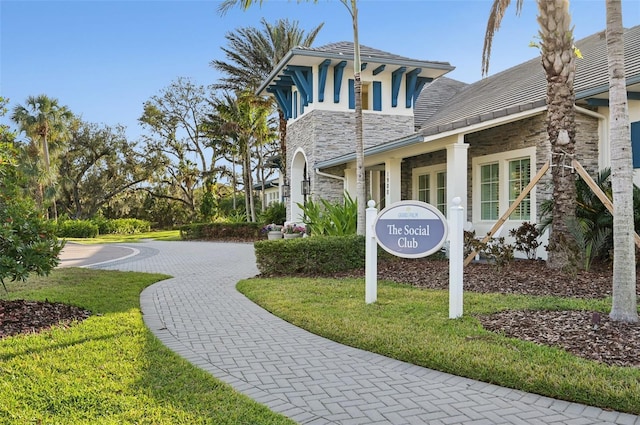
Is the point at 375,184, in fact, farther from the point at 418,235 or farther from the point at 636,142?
the point at 418,235

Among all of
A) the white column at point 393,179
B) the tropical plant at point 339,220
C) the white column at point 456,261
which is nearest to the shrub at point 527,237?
the tropical plant at point 339,220

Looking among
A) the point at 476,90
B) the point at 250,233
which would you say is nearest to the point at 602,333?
the point at 476,90

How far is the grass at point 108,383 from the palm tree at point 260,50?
19693 millimetres

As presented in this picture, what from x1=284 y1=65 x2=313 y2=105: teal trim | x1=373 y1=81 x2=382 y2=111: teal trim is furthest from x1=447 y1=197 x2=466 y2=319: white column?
x1=373 y1=81 x2=382 y2=111: teal trim

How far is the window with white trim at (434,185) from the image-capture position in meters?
15.4

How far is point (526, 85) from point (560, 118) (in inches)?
201

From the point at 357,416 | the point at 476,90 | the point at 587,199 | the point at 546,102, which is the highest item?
the point at 476,90

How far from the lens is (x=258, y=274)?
1127 cm

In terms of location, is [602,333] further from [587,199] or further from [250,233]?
[250,233]

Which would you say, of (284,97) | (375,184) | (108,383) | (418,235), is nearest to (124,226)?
(284,97)

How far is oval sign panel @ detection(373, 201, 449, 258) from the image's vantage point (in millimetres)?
6557

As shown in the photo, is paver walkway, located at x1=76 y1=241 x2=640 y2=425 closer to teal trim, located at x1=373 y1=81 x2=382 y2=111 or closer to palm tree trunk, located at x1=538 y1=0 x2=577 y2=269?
palm tree trunk, located at x1=538 y1=0 x2=577 y2=269

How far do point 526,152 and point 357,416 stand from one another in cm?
977

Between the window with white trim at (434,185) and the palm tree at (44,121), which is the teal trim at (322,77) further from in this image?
the palm tree at (44,121)
